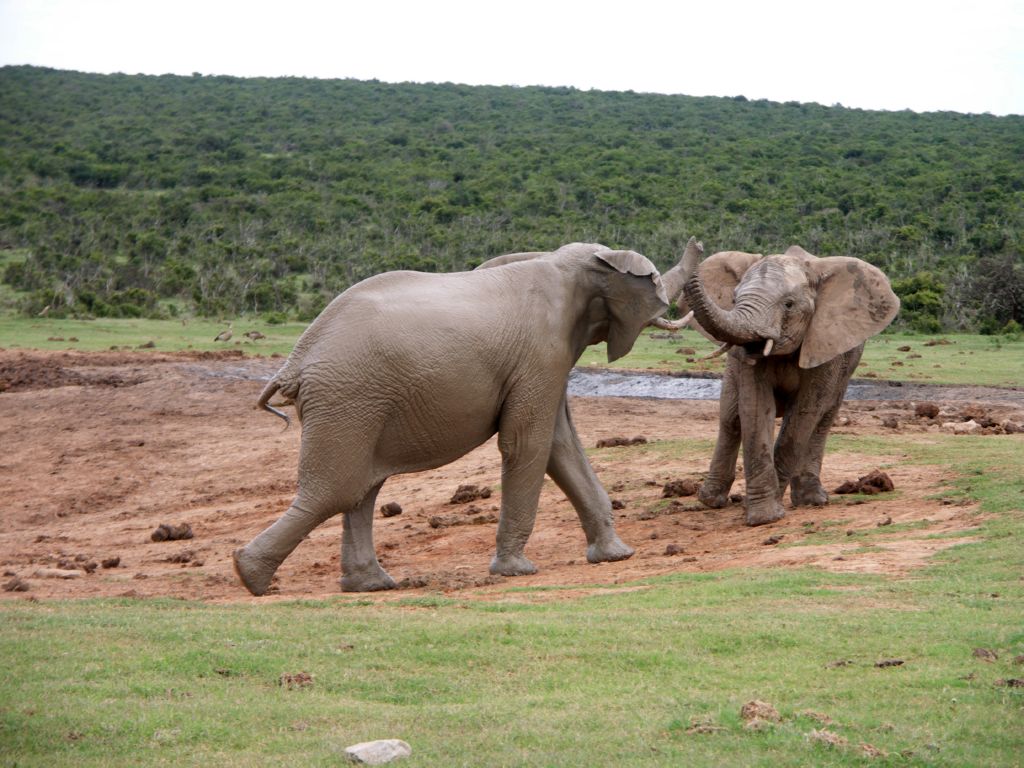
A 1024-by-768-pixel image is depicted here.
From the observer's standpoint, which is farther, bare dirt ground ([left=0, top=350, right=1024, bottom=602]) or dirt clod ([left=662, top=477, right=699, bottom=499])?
dirt clod ([left=662, top=477, right=699, bottom=499])

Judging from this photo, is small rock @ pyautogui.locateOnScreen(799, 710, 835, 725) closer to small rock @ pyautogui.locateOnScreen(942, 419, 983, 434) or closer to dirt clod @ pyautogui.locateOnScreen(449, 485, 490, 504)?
dirt clod @ pyautogui.locateOnScreen(449, 485, 490, 504)

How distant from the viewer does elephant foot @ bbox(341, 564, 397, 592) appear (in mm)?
10195

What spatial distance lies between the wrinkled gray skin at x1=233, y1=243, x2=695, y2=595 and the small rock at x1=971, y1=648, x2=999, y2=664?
13.7ft

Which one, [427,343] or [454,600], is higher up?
[427,343]

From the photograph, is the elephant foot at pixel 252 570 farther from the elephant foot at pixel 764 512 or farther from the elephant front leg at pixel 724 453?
the elephant front leg at pixel 724 453

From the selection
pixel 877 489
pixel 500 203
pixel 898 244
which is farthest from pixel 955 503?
pixel 500 203

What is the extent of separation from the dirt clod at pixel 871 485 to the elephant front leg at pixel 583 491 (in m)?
2.69

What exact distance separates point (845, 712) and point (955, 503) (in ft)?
19.3

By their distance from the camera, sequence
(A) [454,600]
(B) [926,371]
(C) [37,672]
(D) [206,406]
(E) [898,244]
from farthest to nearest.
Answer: (E) [898,244]
(B) [926,371]
(D) [206,406]
(A) [454,600]
(C) [37,672]

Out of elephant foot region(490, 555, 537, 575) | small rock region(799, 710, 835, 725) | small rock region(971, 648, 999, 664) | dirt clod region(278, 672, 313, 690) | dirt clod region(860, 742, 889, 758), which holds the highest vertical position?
dirt clod region(860, 742, 889, 758)

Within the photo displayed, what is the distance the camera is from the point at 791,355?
11.9 metres

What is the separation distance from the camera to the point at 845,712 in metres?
5.94

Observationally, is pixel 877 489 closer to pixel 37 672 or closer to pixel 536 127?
pixel 37 672

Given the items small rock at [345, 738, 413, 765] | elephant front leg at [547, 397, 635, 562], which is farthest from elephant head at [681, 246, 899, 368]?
small rock at [345, 738, 413, 765]
